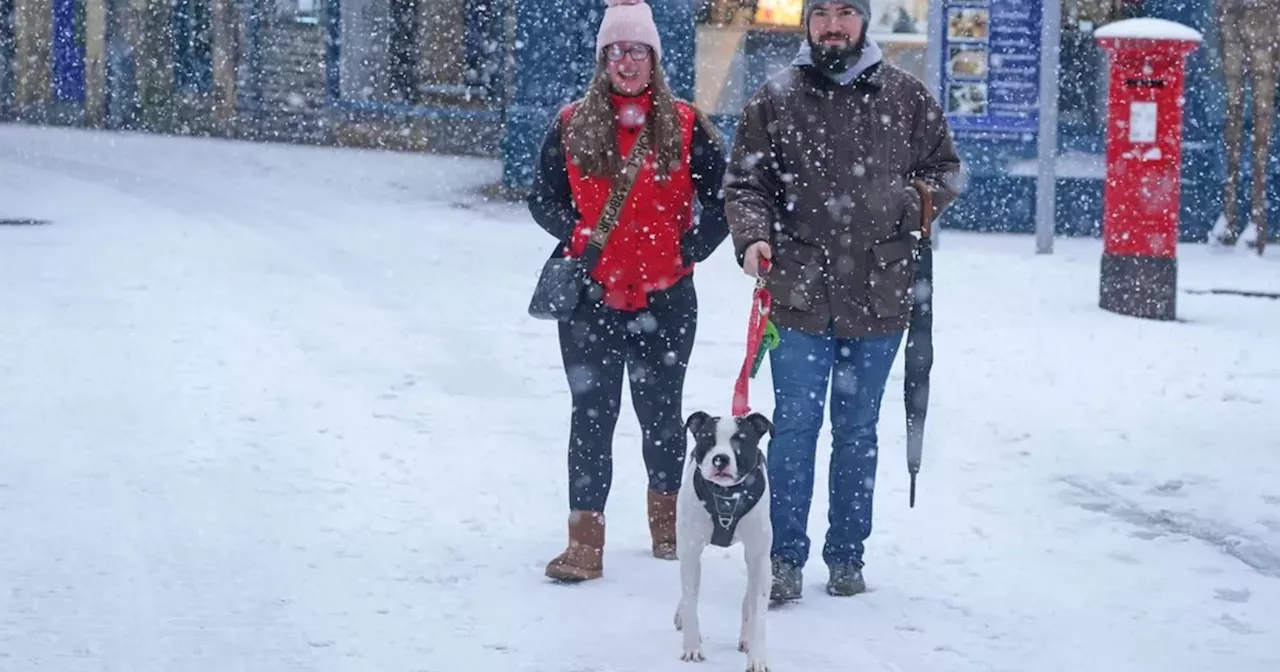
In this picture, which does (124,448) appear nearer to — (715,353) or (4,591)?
(4,591)

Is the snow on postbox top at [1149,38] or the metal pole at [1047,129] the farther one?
the metal pole at [1047,129]

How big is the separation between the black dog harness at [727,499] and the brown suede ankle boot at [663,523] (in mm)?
1104

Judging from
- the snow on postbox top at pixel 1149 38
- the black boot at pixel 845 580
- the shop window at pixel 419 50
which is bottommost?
the black boot at pixel 845 580

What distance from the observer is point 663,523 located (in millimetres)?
6305

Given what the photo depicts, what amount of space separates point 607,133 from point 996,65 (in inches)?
423

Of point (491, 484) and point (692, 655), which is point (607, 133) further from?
point (491, 484)

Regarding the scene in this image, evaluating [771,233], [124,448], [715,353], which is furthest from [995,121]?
[771,233]

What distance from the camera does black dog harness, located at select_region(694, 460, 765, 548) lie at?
5.08 meters

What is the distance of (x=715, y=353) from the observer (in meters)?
10.4

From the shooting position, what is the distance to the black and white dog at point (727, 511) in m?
5.04

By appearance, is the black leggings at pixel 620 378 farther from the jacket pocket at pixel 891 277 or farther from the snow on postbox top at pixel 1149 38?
the snow on postbox top at pixel 1149 38

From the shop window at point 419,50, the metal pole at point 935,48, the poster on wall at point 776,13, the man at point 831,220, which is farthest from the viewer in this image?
the shop window at point 419,50

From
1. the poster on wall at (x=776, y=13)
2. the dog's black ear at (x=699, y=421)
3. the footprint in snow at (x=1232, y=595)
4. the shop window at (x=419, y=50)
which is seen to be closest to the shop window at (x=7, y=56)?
the shop window at (x=419, y=50)

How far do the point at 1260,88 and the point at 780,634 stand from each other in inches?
445
